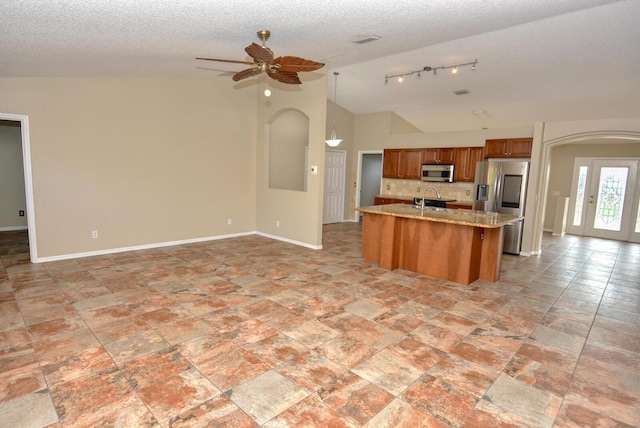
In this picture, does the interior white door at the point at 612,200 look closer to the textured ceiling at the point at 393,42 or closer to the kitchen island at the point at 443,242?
the textured ceiling at the point at 393,42

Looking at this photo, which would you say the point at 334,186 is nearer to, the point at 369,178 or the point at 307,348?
the point at 369,178

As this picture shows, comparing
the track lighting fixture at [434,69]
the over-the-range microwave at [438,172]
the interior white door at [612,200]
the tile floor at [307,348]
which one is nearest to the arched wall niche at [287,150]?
the track lighting fixture at [434,69]

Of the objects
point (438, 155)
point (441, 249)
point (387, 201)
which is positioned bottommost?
point (441, 249)

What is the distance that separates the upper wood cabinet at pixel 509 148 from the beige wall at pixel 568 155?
9.97ft

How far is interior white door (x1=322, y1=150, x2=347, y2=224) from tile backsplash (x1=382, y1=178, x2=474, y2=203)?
4.04ft

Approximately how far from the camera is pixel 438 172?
309 inches

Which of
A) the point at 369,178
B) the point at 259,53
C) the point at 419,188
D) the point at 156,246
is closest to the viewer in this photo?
the point at 259,53

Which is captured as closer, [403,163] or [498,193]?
[498,193]

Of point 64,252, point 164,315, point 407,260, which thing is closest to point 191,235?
point 64,252

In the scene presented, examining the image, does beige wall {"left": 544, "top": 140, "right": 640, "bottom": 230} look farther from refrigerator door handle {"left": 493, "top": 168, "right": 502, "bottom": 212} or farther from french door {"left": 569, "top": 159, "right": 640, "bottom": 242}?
refrigerator door handle {"left": 493, "top": 168, "right": 502, "bottom": 212}

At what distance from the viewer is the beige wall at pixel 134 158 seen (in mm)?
4922

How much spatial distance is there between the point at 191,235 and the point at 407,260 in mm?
4056

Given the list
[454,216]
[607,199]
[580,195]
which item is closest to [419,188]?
[454,216]

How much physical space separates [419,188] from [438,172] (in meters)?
0.82
